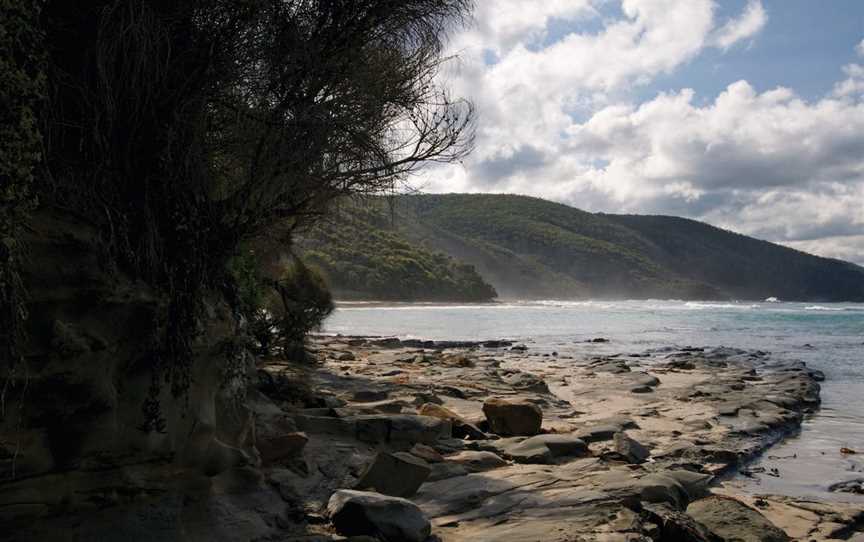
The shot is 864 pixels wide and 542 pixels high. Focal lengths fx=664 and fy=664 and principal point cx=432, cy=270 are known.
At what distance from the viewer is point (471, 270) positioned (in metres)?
78.3

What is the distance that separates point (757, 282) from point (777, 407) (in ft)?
375

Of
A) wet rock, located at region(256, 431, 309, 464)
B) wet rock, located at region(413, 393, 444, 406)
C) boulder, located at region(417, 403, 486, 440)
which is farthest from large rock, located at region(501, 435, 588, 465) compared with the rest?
wet rock, located at region(413, 393, 444, 406)

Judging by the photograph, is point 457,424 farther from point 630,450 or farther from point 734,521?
point 734,521

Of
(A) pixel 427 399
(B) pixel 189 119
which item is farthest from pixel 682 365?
(B) pixel 189 119

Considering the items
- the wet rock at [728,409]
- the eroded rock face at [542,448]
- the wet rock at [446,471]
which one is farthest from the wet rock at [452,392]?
the wet rock at [446,471]

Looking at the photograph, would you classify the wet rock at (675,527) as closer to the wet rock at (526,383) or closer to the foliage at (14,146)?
the foliage at (14,146)

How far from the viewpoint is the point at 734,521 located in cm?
465

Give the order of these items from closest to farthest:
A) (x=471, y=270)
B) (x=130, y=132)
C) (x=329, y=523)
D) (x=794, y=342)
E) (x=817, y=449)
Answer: (x=130, y=132)
(x=329, y=523)
(x=817, y=449)
(x=794, y=342)
(x=471, y=270)

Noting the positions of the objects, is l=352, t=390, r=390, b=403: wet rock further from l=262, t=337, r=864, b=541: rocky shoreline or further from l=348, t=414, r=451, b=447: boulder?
l=348, t=414, r=451, b=447: boulder

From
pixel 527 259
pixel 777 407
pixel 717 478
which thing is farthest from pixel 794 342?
pixel 527 259

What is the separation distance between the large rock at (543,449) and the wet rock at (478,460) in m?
0.28

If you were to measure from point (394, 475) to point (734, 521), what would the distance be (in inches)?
95.7

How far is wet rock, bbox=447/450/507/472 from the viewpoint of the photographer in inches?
231

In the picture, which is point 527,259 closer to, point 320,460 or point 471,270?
point 471,270
